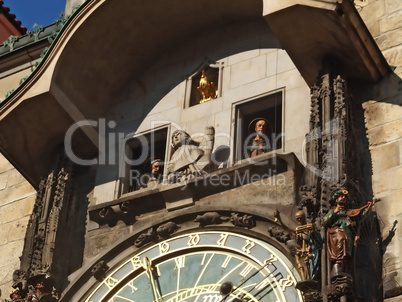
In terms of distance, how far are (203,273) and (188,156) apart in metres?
1.27

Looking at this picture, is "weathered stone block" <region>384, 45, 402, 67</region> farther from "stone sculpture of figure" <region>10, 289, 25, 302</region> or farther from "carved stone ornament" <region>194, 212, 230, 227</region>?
"stone sculpture of figure" <region>10, 289, 25, 302</region>

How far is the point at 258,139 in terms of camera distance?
35.3 feet

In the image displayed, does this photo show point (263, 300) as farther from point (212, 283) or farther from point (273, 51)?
point (273, 51)

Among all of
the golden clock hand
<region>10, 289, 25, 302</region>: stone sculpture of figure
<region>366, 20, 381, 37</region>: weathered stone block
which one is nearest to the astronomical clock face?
the golden clock hand

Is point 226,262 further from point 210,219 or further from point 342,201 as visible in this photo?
point 342,201

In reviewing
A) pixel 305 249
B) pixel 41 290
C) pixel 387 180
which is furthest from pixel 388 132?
pixel 41 290

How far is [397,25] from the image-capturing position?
1097 centimetres

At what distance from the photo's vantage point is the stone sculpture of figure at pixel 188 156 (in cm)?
1069

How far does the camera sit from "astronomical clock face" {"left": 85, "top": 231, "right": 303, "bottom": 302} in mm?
9555

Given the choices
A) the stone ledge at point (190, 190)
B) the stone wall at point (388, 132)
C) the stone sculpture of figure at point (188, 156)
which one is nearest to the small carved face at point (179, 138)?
the stone sculpture of figure at point (188, 156)

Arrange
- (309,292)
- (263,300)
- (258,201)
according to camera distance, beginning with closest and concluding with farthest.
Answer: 1. (309,292)
2. (263,300)
3. (258,201)

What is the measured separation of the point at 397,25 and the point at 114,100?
2.72 meters

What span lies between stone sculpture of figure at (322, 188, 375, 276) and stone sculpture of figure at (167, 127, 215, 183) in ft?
5.29

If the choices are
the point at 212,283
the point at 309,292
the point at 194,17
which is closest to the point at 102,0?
the point at 194,17
